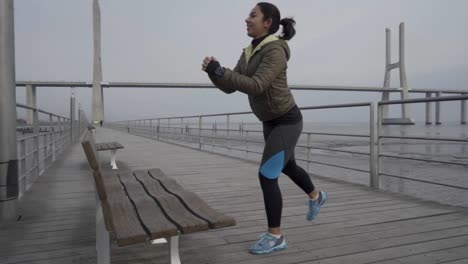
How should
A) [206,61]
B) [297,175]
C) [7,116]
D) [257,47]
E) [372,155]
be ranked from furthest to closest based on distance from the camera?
1. [372,155]
2. [7,116]
3. [297,175]
4. [257,47]
5. [206,61]

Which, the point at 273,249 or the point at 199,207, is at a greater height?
the point at 199,207

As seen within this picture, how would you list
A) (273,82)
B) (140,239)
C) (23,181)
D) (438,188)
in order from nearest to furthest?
(140,239)
(273,82)
(23,181)
(438,188)

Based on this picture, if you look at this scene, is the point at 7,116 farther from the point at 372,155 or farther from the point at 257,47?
the point at 372,155

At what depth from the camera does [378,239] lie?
202 cm

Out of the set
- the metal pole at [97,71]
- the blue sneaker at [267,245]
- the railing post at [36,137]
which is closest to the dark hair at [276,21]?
the blue sneaker at [267,245]

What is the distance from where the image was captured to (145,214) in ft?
4.79

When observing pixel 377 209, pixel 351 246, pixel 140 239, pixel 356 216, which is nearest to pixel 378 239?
pixel 351 246

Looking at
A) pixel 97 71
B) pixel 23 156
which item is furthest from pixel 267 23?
pixel 97 71

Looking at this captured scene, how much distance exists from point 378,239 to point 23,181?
2799mm

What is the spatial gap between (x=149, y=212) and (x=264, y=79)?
2.21 feet

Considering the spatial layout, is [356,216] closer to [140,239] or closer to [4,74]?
[140,239]

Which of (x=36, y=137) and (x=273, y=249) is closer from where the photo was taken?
(x=273, y=249)

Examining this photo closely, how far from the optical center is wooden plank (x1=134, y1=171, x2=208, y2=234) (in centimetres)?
131

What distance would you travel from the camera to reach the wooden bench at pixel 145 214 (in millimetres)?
1258
